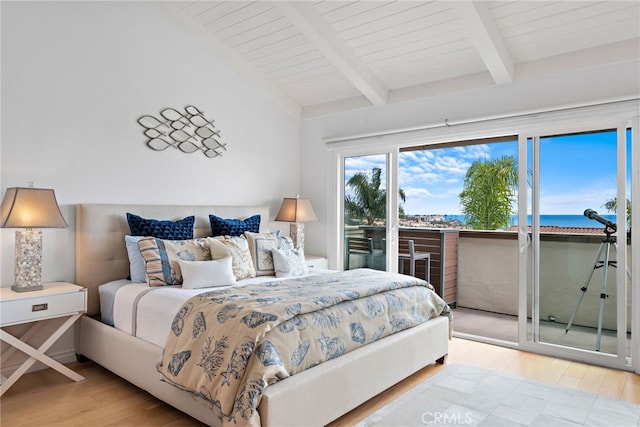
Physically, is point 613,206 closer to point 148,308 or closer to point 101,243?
point 148,308

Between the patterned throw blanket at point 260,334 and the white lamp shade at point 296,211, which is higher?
the white lamp shade at point 296,211

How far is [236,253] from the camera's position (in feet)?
11.1

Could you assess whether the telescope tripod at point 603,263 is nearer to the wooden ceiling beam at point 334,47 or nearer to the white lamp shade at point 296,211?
the wooden ceiling beam at point 334,47

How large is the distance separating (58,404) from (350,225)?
3.13 meters

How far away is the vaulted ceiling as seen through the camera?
306 centimetres

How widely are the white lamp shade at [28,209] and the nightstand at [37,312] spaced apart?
0.44 metres

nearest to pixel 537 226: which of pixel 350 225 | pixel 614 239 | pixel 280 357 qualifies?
pixel 614 239

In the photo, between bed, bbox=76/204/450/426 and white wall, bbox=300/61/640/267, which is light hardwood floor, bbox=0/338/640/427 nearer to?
bed, bbox=76/204/450/426

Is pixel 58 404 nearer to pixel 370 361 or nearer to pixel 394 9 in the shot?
pixel 370 361

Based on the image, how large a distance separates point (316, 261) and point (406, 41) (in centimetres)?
239

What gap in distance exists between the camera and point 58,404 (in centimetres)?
255

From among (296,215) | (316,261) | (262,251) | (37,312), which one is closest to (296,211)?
Answer: (296,215)

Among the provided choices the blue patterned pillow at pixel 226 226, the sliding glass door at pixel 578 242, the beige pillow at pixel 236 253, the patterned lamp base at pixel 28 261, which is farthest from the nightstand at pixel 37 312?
the sliding glass door at pixel 578 242

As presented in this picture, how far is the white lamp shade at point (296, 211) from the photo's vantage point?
4.59m
